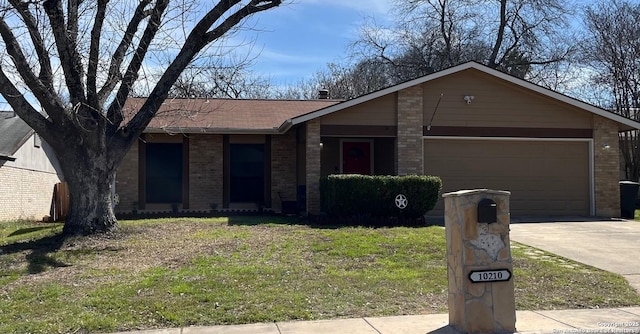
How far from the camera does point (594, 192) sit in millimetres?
17484

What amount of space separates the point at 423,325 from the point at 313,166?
34.1ft

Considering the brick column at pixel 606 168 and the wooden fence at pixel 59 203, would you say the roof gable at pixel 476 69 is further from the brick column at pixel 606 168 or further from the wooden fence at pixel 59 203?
the wooden fence at pixel 59 203

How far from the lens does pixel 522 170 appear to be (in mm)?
17516

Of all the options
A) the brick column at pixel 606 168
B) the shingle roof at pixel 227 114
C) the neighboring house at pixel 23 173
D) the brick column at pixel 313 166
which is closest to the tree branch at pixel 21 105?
the shingle roof at pixel 227 114

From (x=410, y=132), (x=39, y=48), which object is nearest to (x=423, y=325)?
(x=39, y=48)

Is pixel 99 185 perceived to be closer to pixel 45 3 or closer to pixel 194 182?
pixel 45 3

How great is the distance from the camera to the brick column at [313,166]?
54.1 feet

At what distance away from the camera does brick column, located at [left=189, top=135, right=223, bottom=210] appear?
750 inches

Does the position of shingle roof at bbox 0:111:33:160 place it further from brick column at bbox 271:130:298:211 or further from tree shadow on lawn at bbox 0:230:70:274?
brick column at bbox 271:130:298:211

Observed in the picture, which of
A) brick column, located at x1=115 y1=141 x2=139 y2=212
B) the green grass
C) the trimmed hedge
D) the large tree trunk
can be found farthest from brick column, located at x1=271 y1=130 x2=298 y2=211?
the large tree trunk

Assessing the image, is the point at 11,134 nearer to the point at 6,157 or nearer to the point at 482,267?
the point at 6,157

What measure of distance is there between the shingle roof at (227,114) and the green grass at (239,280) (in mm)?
5058

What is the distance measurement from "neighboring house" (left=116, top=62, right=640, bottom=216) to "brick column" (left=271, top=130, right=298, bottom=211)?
0.04 metres

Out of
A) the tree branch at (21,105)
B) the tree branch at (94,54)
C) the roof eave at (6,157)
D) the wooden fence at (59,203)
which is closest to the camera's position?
the tree branch at (21,105)
